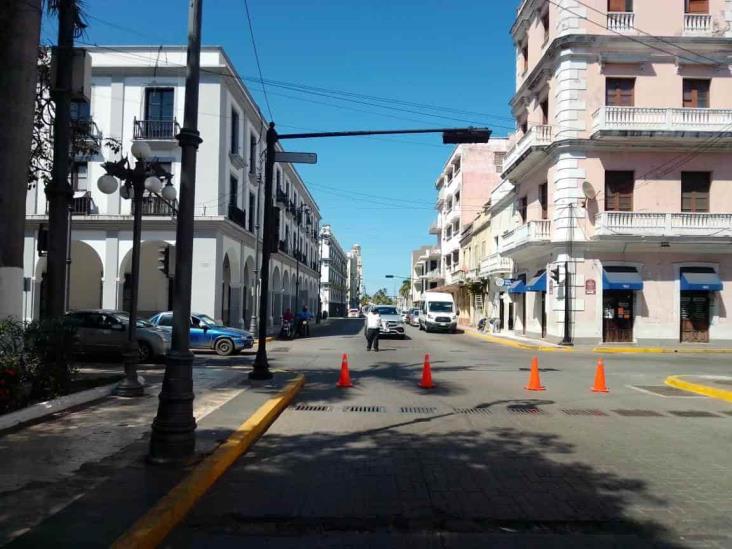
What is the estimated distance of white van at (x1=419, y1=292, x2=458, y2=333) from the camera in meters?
40.2

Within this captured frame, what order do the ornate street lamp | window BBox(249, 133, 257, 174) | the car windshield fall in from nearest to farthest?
the ornate street lamp < window BBox(249, 133, 257, 174) < the car windshield

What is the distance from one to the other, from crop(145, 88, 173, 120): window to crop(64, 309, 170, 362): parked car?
13.8 meters

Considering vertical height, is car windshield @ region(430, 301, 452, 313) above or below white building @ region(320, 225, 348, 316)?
below

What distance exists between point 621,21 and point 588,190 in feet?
25.4

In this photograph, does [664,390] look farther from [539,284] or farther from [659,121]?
[659,121]

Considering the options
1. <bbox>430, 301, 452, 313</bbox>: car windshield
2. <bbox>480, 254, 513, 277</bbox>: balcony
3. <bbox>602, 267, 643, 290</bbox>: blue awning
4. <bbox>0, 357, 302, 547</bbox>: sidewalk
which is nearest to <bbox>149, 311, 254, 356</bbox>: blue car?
<bbox>0, 357, 302, 547</bbox>: sidewalk

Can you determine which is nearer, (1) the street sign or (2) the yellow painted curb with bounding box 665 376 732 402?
(2) the yellow painted curb with bounding box 665 376 732 402

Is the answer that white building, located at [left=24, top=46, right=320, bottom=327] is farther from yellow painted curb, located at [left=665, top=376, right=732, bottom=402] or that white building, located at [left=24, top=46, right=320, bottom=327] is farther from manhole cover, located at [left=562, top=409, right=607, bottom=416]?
manhole cover, located at [left=562, top=409, right=607, bottom=416]

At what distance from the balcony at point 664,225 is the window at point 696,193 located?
3.42 feet

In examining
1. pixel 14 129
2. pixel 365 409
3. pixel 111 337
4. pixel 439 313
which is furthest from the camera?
pixel 439 313

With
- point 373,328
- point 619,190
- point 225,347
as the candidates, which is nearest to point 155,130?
point 225,347

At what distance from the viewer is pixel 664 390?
13367mm

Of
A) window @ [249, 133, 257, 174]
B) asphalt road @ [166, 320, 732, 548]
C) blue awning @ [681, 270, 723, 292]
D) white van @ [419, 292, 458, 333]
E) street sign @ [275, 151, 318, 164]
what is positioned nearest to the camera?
asphalt road @ [166, 320, 732, 548]

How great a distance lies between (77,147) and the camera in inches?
596
